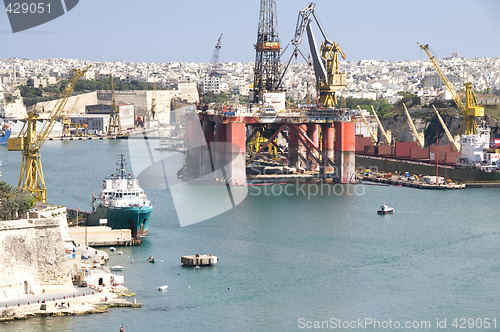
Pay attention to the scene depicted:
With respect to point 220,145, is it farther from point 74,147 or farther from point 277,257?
point 74,147

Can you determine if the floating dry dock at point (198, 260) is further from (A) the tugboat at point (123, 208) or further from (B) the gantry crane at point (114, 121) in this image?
(B) the gantry crane at point (114, 121)

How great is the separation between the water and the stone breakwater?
218 mm

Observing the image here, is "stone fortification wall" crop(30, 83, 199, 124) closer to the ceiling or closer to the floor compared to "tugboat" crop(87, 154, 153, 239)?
closer to the ceiling

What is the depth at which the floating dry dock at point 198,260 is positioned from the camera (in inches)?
1022

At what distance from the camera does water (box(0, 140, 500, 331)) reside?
2183 centimetres

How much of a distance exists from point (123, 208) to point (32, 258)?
7569 mm

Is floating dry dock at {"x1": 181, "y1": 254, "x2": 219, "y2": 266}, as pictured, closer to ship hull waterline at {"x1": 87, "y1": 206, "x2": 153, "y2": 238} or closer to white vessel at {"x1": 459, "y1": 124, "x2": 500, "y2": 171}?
ship hull waterline at {"x1": 87, "y1": 206, "x2": 153, "y2": 238}

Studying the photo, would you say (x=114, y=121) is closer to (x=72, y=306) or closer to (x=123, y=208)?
(x=123, y=208)

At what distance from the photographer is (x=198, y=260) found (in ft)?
85.3

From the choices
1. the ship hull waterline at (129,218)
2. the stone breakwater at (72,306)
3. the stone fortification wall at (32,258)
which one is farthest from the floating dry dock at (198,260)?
the stone fortification wall at (32,258)

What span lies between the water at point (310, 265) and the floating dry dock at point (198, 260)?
0.59 ft

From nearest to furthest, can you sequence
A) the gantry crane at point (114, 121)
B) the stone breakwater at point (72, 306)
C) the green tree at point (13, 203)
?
the stone breakwater at point (72, 306)
the green tree at point (13, 203)
the gantry crane at point (114, 121)

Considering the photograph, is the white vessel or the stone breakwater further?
the white vessel

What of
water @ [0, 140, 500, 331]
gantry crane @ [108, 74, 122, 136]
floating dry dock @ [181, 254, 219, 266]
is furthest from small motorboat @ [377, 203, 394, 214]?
gantry crane @ [108, 74, 122, 136]
